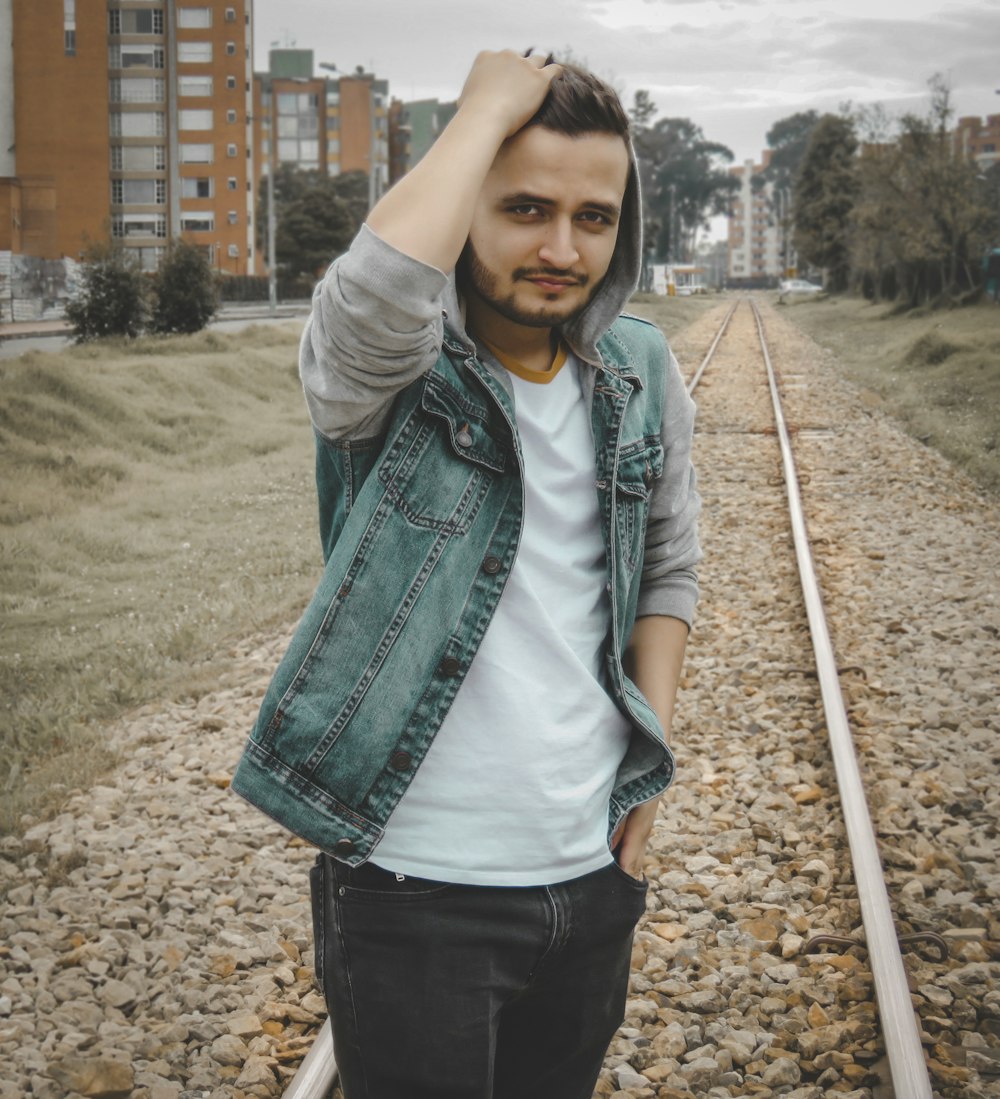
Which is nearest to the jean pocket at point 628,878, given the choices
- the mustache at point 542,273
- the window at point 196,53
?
the mustache at point 542,273

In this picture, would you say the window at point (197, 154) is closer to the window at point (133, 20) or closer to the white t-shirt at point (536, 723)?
the window at point (133, 20)

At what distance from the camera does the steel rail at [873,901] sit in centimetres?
290

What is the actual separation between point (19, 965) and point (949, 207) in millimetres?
34335

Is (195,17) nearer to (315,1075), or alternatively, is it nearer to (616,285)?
(315,1075)

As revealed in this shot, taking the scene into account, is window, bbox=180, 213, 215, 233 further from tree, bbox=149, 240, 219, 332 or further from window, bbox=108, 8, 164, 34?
window, bbox=108, 8, 164, 34

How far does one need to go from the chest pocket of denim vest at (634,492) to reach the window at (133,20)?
18621mm

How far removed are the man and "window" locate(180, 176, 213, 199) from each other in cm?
2454

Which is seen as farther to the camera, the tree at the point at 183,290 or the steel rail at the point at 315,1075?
the tree at the point at 183,290

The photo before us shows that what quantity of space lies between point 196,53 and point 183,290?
6334 millimetres

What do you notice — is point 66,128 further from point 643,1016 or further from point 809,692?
point 643,1016

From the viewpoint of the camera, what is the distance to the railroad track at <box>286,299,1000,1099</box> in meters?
3.01

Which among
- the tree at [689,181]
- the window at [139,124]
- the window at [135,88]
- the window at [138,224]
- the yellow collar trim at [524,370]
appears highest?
the tree at [689,181]

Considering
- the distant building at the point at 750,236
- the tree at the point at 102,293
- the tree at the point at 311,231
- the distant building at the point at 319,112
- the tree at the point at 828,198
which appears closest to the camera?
the tree at the point at 102,293

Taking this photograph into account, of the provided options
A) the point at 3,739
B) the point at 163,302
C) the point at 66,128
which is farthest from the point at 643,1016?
the point at 163,302
